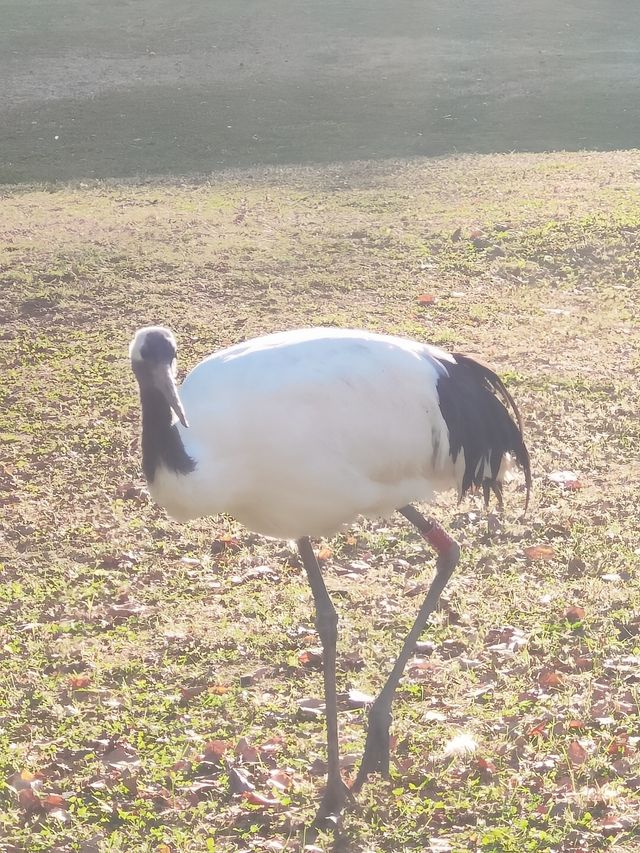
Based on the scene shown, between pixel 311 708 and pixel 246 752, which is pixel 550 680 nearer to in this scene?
pixel 311 708

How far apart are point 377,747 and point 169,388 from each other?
139cm

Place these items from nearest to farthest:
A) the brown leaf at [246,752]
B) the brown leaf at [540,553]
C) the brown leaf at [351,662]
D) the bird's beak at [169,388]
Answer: the bird's beak at [169,388] < the brown leaf at [246,752] < the brown leaf at [351,662] < the brown leaf at [540,553]

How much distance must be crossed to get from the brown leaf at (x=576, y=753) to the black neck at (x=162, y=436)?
5.23 feet

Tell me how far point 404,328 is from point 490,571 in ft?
11.4

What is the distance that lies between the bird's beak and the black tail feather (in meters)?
1.15

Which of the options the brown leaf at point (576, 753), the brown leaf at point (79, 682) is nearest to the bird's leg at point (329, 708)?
the brown leaf at point (576, 753)

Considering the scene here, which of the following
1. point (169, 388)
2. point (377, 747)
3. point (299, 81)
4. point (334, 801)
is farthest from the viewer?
point (299, 81)

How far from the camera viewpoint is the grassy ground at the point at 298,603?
12.5ft

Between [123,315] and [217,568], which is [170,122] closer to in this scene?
[123,315]

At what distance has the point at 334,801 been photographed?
149 inches

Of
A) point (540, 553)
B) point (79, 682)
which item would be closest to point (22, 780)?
point (79, 682)

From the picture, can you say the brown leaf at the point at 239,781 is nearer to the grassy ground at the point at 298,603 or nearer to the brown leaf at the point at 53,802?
the grassy ground at the point at 298,603

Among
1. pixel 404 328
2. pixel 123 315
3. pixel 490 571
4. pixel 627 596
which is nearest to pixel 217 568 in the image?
pixel 490 571

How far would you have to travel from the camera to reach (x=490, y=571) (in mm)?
5215
